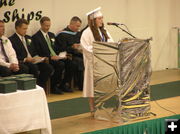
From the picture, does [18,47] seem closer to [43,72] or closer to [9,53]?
[9,53]

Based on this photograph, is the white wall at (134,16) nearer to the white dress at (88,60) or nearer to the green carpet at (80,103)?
the green carpet at (80,103)

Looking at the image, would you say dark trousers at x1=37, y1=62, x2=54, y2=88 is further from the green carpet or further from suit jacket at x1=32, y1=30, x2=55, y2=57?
the green carpet

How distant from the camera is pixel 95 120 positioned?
21.3 ft

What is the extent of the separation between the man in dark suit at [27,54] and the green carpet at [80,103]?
675 mm

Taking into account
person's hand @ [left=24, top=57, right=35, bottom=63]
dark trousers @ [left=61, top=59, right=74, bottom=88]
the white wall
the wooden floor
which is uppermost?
the white wall

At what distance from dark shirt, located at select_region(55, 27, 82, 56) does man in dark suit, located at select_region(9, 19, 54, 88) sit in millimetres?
640

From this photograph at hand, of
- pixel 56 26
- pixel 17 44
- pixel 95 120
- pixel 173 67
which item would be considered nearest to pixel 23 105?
pixel 95 120

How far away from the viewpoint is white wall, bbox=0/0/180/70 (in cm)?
893

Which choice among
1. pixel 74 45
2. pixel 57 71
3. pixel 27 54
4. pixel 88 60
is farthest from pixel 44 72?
pixel 88 60

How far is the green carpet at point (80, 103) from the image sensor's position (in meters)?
7.00

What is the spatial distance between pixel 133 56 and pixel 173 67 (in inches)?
221

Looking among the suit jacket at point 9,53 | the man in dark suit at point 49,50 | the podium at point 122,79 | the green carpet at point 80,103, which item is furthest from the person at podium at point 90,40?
the man in dark suit at point 49,50

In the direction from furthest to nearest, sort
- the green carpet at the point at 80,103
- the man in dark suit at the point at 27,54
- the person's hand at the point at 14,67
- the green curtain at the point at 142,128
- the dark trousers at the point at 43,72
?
the dark trousers at the point at 43,72 → the man in dark suit at the point at 27,54 → the person's hand at the point at 14,67 → the green carpet at the point at 80,103 → the green curtain at the point at 142,128

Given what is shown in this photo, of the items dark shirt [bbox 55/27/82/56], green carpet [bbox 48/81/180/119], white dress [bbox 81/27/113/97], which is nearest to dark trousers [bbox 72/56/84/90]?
dark shirt [bbox 55/27/82/56]
